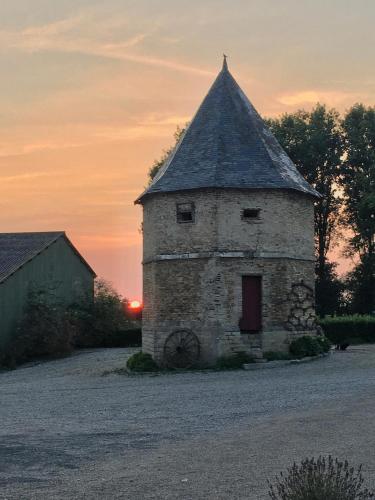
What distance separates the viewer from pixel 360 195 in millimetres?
48656

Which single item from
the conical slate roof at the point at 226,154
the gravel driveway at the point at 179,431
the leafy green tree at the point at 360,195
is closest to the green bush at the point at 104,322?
the conical slate roof at the point at 226,154

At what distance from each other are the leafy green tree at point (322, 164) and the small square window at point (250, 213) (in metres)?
24.2

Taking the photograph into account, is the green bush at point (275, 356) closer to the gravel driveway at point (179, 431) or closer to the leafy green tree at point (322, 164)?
the gravel driveway at point (179, 431)

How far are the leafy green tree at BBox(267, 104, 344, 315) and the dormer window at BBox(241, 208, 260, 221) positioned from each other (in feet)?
79.4

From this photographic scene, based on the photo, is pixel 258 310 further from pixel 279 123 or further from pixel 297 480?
pixel 279 123

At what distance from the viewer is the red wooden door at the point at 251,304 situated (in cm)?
2725

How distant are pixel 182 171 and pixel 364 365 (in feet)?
34.0

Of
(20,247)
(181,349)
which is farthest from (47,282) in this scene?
(181,349)

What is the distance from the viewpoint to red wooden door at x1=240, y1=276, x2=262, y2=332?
27.2 m

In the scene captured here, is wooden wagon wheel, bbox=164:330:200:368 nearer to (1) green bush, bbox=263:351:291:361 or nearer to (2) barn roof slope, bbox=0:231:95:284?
(1) green bush, bbox=263:351:291:361

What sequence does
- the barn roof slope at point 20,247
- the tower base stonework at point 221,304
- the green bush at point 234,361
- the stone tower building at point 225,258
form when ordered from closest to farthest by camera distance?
the green bush at point 234,361, the tower base stonework at point 221,304, the stone tower building at point 225,258, the barn roof slope at point 20,247

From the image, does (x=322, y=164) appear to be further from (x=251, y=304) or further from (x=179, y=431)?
(x=179, y=431)

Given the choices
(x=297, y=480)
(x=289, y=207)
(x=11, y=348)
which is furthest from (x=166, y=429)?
(x=11, y=348)

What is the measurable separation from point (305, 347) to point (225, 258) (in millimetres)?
4893
